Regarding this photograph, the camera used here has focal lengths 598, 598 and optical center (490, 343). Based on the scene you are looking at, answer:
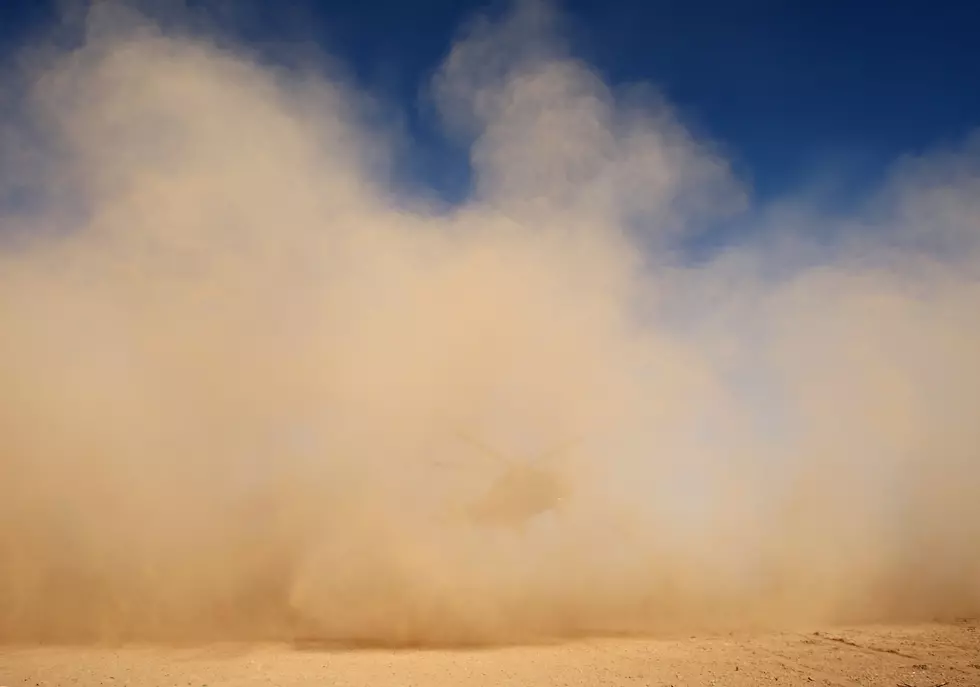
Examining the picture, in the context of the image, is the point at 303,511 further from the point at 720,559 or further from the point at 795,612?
the point at 795,612

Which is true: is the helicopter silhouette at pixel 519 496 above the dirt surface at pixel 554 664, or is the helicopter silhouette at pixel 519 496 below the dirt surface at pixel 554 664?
above

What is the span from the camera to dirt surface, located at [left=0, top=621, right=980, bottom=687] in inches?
659

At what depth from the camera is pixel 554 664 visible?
61.0 feet

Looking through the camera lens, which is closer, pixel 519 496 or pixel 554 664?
pixel 554 664

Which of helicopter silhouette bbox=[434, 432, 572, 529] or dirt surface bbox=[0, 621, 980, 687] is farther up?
helicopter silhouette bbox=[434, 432, 572, 529]

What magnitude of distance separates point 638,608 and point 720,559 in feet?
19.2

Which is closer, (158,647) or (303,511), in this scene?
(158,647)

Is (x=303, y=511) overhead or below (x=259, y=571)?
overhead

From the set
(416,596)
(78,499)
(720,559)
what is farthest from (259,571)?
(720,559)

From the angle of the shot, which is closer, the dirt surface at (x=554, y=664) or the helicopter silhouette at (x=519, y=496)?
the dirt surface at (x=554, y=664)

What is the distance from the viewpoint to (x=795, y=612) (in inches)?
1019

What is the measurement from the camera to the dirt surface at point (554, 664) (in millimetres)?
16750

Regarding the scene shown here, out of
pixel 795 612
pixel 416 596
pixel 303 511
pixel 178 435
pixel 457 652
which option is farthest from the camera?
pixel 178 435

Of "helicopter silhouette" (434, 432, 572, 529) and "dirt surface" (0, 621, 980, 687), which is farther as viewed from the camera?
"helicopter silhouette" (434, 432, 572, 529)
